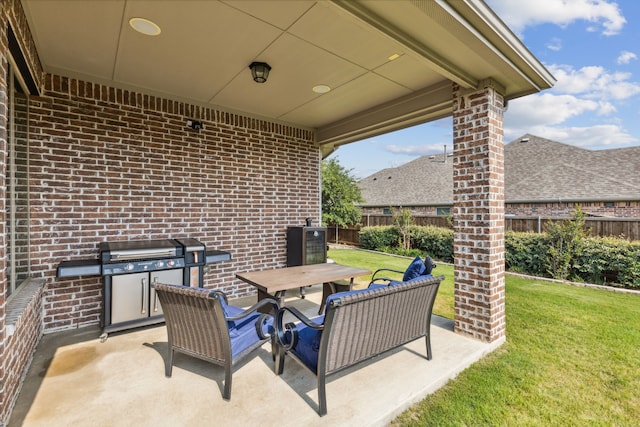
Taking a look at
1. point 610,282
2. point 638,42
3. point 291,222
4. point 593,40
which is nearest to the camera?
point 291,222

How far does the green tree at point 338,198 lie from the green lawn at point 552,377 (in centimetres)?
977

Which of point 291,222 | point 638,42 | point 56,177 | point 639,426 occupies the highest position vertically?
point 638,42

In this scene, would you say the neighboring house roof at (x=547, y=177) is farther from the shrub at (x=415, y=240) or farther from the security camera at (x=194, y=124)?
the security camera at (x=194, y=124)

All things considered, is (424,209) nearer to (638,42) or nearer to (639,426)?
(638,42)

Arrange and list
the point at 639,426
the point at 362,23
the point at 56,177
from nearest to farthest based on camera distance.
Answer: the point at 639,426 → the point at 362,23 → the point at 56,177

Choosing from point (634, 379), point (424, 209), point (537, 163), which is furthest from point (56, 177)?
point (537, 163)

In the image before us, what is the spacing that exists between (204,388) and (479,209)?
3.10 m

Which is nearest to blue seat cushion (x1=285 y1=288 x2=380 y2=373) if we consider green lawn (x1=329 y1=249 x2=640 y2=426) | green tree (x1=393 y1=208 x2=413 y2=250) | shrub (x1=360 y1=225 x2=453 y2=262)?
green lawn (x1=329 y1=249 x2=640 y2=426)

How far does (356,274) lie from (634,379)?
8.83 ft

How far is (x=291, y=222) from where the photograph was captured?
564 cm

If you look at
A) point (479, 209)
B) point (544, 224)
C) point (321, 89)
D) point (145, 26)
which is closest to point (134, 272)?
point (145, 26)

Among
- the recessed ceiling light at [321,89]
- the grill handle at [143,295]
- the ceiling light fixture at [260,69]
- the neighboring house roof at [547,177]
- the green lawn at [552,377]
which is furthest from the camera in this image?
the neighboring house roof at [547,177]

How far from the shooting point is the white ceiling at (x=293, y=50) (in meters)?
2.28

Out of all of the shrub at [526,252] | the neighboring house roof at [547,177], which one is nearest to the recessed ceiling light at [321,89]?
the shrub at [526,252]
